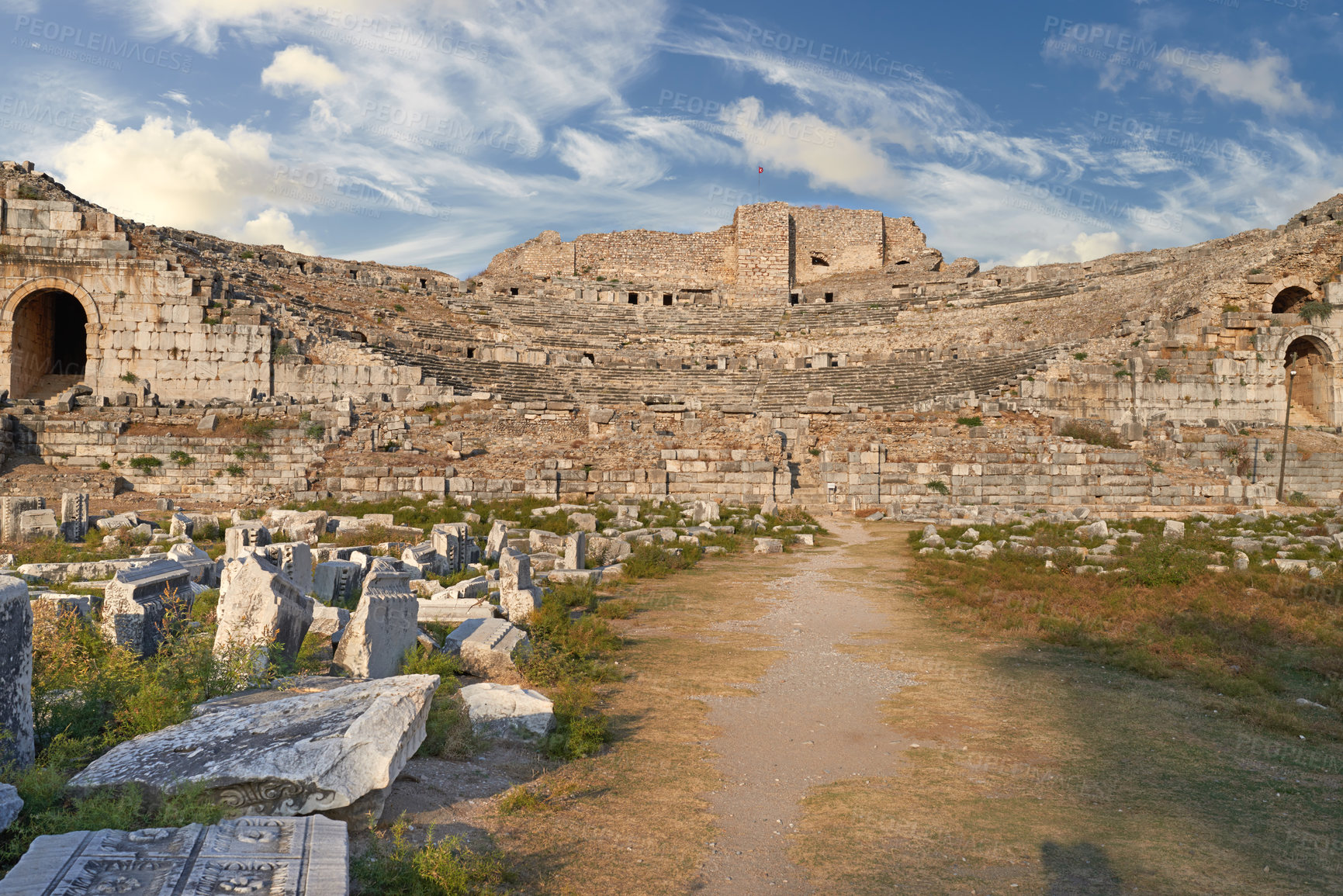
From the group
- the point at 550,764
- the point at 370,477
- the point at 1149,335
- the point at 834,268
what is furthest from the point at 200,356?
the point at 834,268

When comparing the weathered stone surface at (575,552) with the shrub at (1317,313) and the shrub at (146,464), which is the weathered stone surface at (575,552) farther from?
the shrub at (1317,313)

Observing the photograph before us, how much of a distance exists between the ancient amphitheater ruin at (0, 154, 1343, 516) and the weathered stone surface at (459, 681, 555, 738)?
10.6 metres

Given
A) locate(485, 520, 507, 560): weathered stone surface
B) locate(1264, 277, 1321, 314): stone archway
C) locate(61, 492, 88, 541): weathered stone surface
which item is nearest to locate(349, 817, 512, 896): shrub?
locate(485, 520, 507, 560): weathered stone surface

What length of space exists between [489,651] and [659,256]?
36.4m

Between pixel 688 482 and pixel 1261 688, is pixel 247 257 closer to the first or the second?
pixel 688 482

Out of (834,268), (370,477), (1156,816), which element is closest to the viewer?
(1156,816)

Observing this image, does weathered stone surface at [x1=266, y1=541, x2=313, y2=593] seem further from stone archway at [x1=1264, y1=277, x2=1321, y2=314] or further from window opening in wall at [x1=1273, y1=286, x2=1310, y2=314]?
window opening in wall at [x1=1273, y1=286, x2=1310, y2=314]

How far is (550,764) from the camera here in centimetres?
420

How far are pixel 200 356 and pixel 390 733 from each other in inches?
850

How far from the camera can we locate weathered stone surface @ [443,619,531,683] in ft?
17.7

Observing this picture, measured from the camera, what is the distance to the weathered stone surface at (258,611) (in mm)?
4609

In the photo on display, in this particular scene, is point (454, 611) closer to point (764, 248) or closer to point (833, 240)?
point (764, 248)

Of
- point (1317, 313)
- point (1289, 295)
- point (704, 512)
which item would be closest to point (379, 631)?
point (704, 512)

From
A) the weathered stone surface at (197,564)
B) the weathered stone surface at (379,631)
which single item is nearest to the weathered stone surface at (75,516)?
the weathered stone surface at (197,564)
